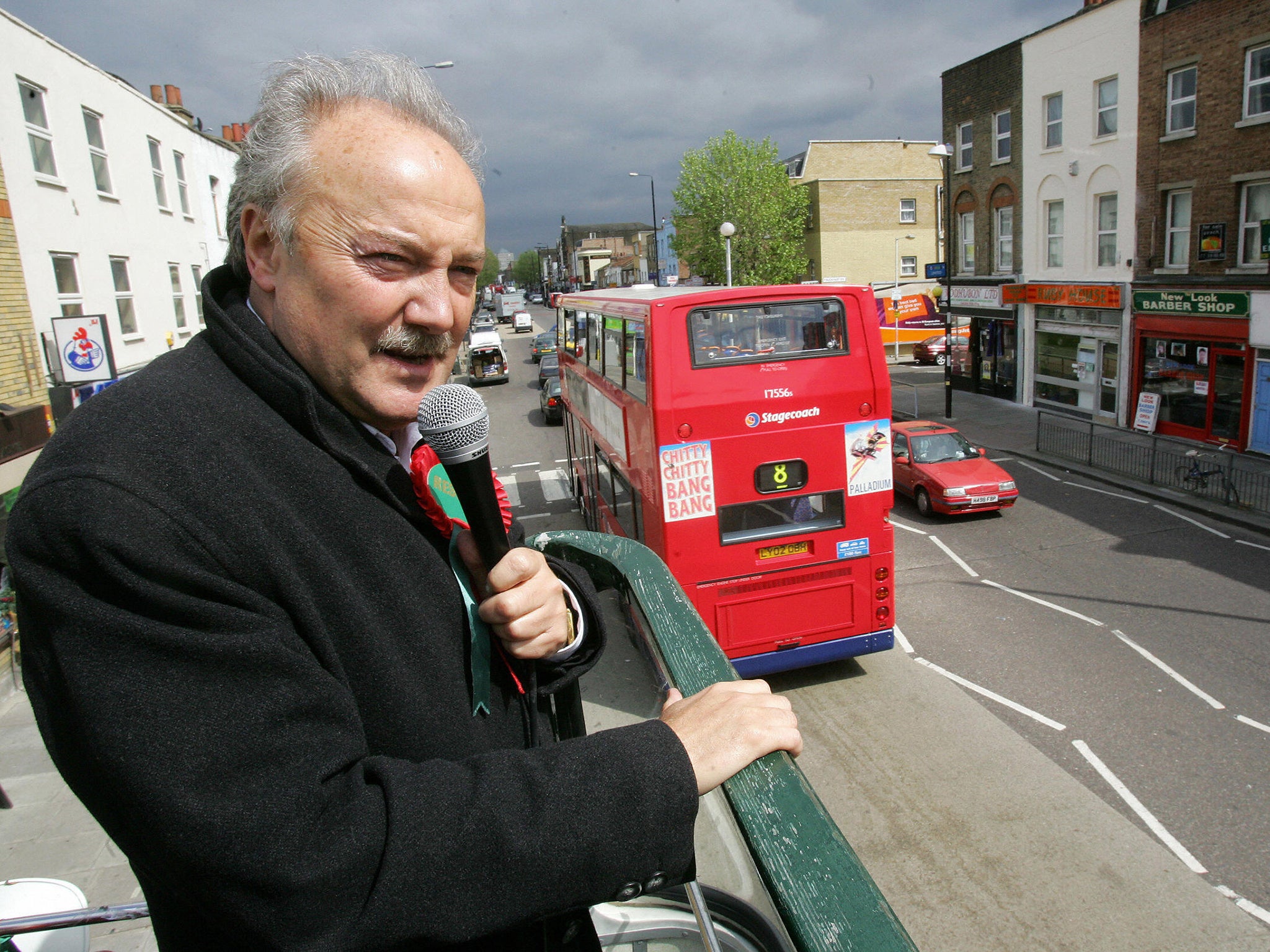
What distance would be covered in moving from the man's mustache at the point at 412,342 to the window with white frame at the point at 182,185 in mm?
20049

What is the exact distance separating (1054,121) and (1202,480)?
12964 millimetres

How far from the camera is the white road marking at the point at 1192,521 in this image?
13453 mm

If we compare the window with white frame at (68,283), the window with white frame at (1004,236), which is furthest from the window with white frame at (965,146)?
the window with white frame at (68,283)

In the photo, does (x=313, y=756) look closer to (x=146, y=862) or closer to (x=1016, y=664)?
(x=146, y=862)

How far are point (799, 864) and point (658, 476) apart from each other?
7106 millimetres

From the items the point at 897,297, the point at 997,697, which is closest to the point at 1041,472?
the point at 997,697

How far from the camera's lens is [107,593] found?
2.96 ft

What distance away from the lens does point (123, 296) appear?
49.7 ft

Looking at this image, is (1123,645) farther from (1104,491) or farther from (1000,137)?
(1000,137)

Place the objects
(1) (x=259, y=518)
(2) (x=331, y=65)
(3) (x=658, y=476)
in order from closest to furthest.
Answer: (1) (x=259, y=518) < (2) (x=331, y=65) < (3) (x=658, y=476)

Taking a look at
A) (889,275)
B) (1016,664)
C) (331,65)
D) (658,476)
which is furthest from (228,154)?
(889,275)

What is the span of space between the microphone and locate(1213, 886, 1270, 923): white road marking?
6.64 metres

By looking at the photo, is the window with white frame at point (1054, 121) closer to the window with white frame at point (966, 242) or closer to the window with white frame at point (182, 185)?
the window with white frame at point (966, 242)

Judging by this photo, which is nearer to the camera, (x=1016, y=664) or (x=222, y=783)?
(x=222, y=783)
